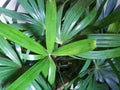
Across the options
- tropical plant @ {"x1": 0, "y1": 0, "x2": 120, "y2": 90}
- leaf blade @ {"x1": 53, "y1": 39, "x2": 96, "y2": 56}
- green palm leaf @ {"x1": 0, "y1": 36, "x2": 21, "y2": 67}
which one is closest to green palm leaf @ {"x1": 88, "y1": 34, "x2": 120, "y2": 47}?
tropical plant @ {"x1": 0, "y1": 0, "x2": 120, "y2": 90}

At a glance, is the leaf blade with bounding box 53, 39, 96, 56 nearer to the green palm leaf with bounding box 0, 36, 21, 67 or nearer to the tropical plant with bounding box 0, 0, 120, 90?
the tropical plant with bounding box 0, 0, 120, 90

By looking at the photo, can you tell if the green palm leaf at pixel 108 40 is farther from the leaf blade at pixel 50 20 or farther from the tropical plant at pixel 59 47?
the leaf blade at pixel 50 20

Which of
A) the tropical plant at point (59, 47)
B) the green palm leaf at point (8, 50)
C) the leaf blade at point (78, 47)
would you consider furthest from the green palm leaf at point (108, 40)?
the green palm leaf at point (8, 50)

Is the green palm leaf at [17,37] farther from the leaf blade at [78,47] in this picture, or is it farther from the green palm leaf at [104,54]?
the green palm leaf at [104,54]

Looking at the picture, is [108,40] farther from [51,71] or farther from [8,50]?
[8,50]

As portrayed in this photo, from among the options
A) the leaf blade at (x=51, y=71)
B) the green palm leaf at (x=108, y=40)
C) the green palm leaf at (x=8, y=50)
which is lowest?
the leaf blade at (x=51, y=71)

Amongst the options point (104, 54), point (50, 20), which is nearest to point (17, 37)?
point (50, 20)

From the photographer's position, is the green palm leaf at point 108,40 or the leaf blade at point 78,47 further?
the green palm leaf at point 108,40

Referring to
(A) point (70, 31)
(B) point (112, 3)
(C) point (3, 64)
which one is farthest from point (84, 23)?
(C) point (3, 64)

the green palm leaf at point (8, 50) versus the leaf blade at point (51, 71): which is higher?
the green palm leaf at point (8, 50)
